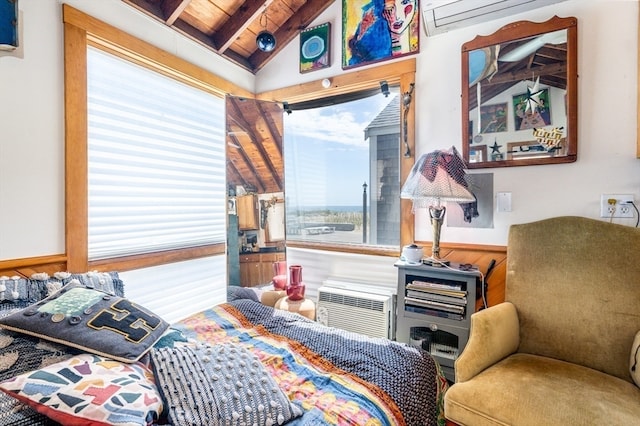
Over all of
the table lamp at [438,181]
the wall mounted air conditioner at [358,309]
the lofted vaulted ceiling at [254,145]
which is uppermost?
the lofted vaulted ceiling at [254,145]

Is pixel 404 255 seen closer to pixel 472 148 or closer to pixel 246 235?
pixel 472 148

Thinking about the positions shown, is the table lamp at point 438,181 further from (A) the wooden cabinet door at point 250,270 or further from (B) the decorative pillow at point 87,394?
(B) the decorative pillow at point 87,394

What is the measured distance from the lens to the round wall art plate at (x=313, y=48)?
288 cm

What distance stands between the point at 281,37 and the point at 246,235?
1.93m

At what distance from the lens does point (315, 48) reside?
291cm

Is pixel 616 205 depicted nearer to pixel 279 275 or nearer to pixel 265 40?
pixel 279 275

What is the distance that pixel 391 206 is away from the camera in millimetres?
2752

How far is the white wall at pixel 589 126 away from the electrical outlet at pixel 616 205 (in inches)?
1.2

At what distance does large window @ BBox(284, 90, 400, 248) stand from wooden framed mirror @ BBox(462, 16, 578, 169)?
0.64 metres

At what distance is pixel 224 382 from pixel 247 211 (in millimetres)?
2107

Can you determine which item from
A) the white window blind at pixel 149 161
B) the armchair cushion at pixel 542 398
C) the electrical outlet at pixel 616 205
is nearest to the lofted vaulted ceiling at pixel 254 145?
the white window blind at pixel 149 161

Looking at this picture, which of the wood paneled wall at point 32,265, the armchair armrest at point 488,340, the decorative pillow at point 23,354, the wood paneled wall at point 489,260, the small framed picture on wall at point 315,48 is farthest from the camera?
the small framed picture on wall at point 315,48

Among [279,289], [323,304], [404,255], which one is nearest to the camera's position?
[404,255]

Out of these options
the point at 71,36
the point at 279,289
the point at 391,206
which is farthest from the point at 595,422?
the point at 71,36
